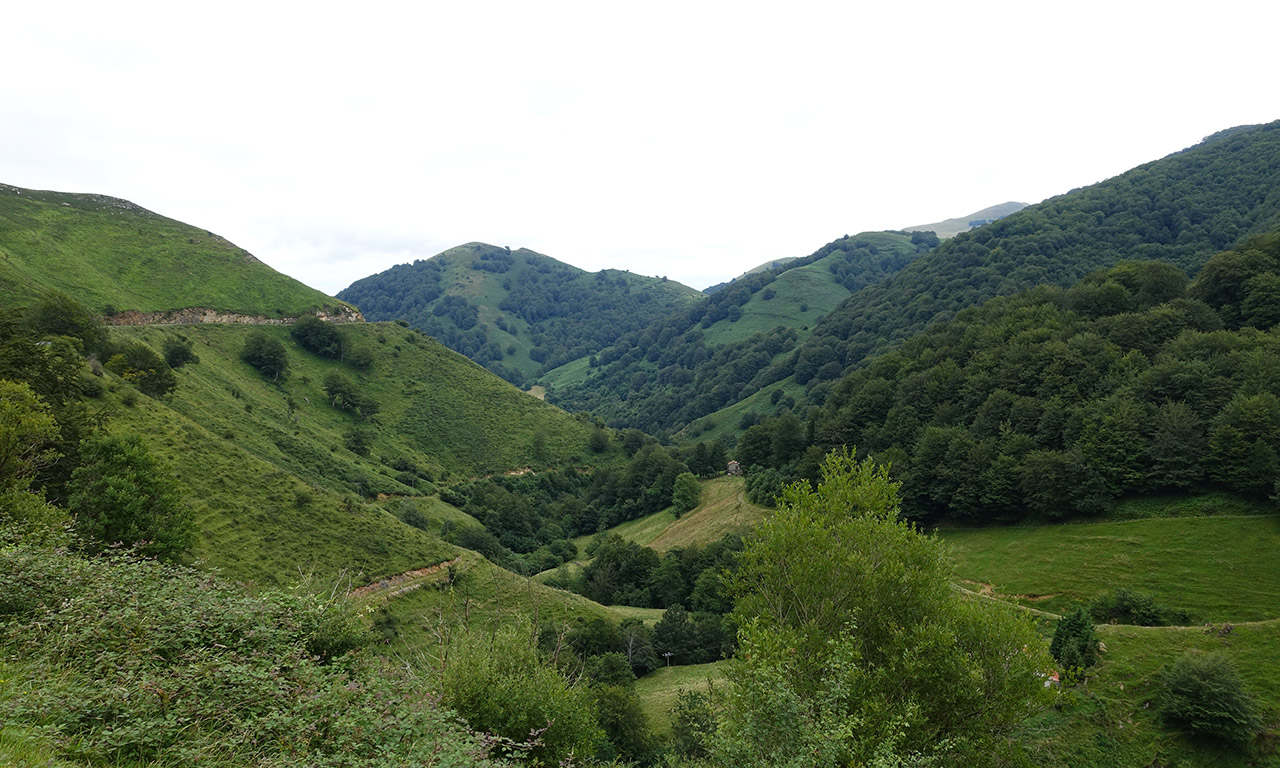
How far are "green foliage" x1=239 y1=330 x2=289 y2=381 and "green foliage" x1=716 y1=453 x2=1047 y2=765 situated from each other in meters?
80.5

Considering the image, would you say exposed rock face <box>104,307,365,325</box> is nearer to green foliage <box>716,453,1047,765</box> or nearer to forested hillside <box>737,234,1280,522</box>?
forested hillside <box>737,234,1280,522</box>

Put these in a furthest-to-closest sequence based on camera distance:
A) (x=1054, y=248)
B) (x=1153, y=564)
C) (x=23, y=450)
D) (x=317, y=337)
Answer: (x=1054, y=248), (x=317, y=337), (x=1153, y=564), (x=23, y=450)

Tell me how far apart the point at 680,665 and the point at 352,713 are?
141 feet

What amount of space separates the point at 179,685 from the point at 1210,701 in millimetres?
36791

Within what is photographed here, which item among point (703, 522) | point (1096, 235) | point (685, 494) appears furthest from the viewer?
point (1096, 235)

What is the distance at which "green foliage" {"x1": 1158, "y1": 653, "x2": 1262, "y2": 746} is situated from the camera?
23.0 metres

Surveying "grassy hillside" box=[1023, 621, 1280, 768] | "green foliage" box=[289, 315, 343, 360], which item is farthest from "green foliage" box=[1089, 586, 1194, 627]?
"green foliage" box=[289, 315, 343, 360]

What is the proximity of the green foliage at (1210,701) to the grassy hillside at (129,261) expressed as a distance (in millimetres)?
94114

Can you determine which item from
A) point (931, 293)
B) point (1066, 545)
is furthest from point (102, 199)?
→ point (931, 293)

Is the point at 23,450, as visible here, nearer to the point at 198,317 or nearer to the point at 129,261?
the point at 198,317

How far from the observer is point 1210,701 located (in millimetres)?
23438

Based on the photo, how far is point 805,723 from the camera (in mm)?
12758

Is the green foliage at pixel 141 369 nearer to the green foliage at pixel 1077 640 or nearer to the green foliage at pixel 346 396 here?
the green foliage at pixel 346 396

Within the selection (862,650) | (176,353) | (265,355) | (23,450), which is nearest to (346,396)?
(265,355)
